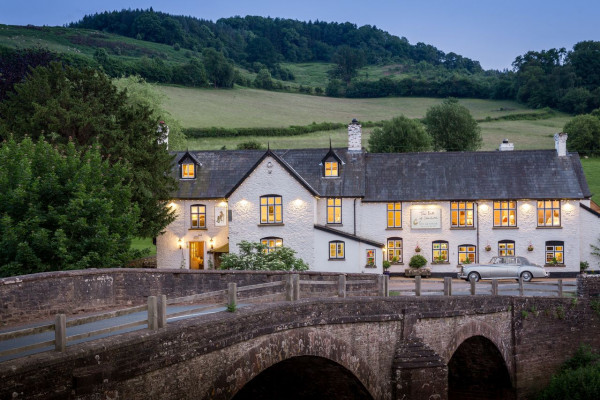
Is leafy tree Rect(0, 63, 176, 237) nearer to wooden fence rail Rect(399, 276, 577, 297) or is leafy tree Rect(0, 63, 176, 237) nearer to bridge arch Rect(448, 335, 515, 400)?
wooden fence rail Rect(399, 276, 577, 297)

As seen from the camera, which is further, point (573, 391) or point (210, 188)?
point (210, 188)

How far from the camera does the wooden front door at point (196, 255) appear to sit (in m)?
48.5

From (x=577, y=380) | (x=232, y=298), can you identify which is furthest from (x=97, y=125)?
(x=232, y=298)

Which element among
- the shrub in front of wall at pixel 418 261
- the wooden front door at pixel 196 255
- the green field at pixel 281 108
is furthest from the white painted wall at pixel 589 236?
the green field at pixel 281 108

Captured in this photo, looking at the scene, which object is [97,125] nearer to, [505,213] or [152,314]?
[505,213]

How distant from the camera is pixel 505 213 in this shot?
48062 mm

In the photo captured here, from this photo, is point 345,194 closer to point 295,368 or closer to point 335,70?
point 295,368

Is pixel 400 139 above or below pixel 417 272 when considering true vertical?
above

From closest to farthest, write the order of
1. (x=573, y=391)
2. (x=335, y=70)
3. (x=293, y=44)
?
1. (x=573, y=391)
2. (x=335, y=70)
3. (x=293, y=44)

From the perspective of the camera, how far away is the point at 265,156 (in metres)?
45.4

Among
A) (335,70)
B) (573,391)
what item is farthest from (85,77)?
(335,70)

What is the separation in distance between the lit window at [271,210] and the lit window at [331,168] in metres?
4.30

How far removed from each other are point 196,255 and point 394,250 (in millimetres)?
12271

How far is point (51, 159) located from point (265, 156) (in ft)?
55.9
